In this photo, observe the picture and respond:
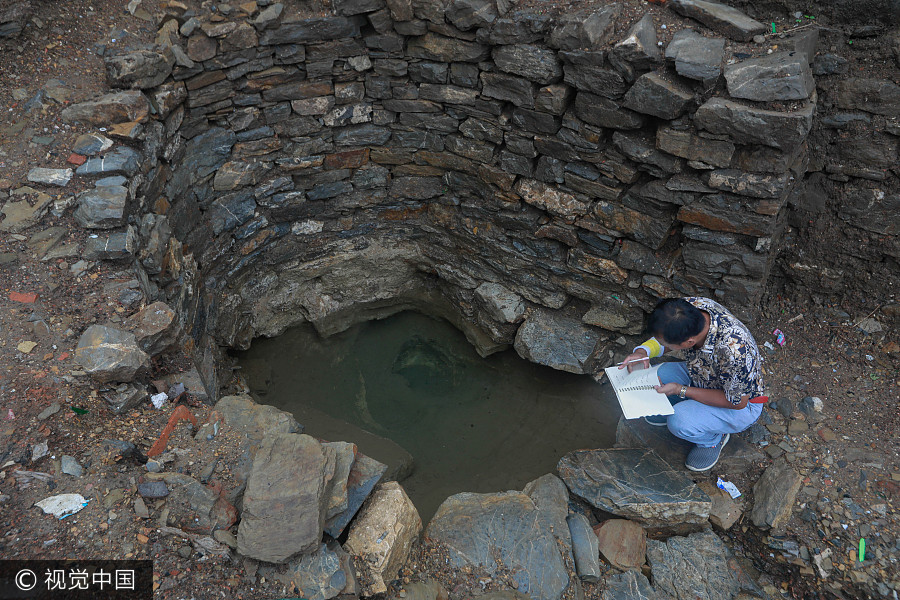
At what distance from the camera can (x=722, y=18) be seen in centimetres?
396

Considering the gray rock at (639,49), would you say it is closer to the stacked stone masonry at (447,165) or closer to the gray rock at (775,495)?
the stacked stone masonry at (447,165)

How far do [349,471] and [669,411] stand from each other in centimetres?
204

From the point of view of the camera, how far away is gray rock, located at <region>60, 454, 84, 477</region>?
9.20 ft

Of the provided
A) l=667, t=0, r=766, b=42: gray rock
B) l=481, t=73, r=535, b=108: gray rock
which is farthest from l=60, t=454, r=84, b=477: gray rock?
l=667, t=0, r=766, b=42: gray rock

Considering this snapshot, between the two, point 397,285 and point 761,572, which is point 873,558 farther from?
point 397,285

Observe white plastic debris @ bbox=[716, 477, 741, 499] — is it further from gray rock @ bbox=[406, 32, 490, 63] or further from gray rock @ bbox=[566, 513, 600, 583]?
gray rock @ bbox=[406, 32, 490, 63]

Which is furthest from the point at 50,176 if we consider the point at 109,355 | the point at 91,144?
the point at 109,355

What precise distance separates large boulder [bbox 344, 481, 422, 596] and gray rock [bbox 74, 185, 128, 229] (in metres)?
2.43

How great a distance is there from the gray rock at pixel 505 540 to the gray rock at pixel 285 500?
964 mm

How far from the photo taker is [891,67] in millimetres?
3846

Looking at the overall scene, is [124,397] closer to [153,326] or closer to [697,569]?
[153,326]

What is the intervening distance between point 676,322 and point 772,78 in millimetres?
1859

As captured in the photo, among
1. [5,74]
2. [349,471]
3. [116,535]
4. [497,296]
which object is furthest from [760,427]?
[5,74]

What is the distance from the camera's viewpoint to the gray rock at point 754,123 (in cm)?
361
